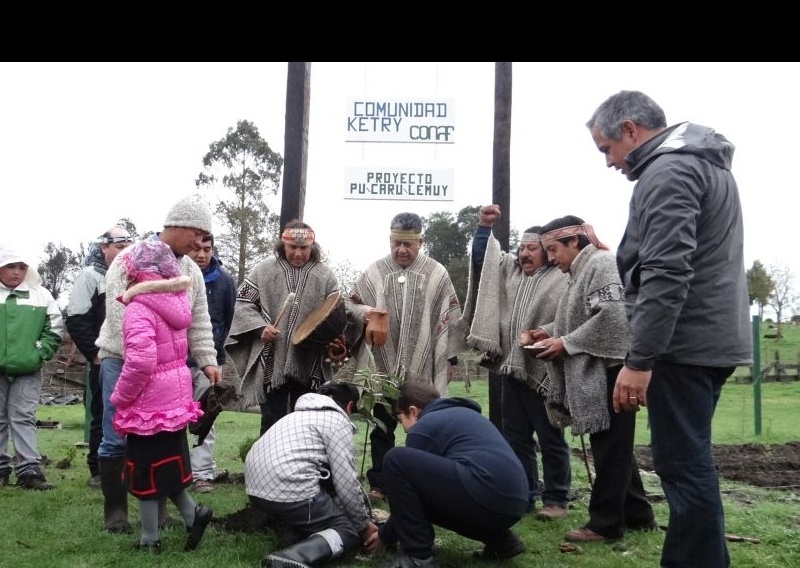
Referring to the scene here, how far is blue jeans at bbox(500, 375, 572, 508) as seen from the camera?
542cm

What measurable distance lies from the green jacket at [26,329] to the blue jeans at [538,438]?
3.82m

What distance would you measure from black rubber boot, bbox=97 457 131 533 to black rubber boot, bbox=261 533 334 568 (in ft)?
4.15

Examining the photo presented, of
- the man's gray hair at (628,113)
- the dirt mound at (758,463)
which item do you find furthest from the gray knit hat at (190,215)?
the dirt mound at (758,463)

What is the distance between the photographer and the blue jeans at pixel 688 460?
10.9ft

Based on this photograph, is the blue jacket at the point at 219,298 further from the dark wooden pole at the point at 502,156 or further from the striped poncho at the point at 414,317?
the dark wooden pole at the point at 502,156

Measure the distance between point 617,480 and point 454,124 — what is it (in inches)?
127

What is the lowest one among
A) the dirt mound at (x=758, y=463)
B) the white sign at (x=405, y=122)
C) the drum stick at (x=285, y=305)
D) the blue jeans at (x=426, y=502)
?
the dirt mound at (x=758, y=463)

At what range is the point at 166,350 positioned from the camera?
178 inches

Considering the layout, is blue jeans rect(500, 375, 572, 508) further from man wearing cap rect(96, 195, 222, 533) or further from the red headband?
man wearing cap rect(96, 195, 222, 533)

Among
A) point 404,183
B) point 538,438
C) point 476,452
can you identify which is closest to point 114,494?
point 476,452

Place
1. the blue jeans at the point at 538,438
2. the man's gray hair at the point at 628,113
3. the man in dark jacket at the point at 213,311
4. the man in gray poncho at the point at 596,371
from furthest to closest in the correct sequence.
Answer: the man in dark jacket at the point at 213,311
the blue jeans at the point at 538,438
the man in gray poncho at the point at 596,371
the man's gray hair at the point at 628,113

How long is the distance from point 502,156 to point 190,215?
3.00 metres

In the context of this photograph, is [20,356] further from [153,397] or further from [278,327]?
[153,397]

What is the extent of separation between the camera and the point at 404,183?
6652mm
